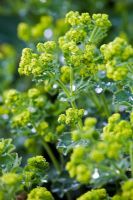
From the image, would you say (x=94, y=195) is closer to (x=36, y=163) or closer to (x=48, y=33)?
(x=36, y=163)

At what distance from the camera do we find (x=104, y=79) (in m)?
1.47

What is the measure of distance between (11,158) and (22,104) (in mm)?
309

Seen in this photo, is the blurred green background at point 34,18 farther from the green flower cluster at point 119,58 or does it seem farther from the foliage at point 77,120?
the green flower cluster at point 119,58

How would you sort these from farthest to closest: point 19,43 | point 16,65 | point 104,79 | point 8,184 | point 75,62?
point 19,43 → point 16,65 → point 104,79 → point 75,62 → point 8,184

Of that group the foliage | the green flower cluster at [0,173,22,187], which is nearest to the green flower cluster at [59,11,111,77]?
the foliage

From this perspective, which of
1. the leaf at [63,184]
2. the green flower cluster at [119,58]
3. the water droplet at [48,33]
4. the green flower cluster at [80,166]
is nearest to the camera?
the green flower cluster at [80,166]

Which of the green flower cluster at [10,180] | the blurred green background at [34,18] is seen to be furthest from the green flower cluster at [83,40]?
A: the blurred green background at [34,18]

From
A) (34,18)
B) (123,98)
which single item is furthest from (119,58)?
(34,18)

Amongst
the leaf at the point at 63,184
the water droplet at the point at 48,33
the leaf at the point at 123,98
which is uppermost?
the water droplet at the point at 48,33

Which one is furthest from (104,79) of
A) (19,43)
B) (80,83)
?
(19,43)

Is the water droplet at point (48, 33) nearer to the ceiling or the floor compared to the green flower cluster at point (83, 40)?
nearer to the ceiling

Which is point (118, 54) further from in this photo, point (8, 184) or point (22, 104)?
point (22, 104)

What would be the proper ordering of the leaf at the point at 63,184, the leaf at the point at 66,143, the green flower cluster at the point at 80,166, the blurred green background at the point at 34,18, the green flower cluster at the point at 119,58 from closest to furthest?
the green flower cluster at the point at 80,166 < the green flower cluster at the point at 119,58 < the leaf at the point at 66,143 < the leaf at the point at 63,184 < the blurred green background at the point at 34,18

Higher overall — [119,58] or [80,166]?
[119,58]
